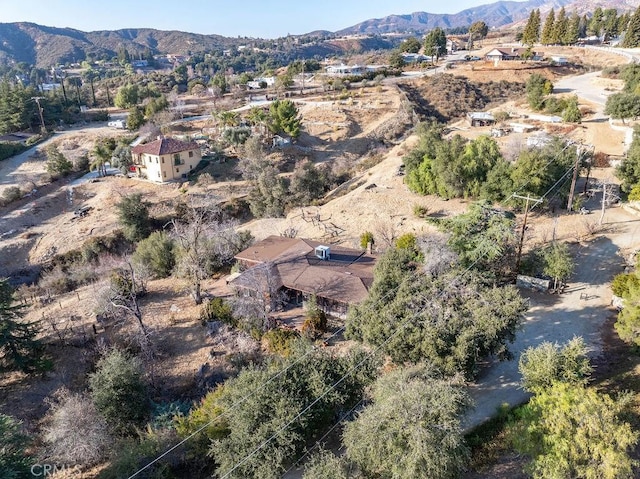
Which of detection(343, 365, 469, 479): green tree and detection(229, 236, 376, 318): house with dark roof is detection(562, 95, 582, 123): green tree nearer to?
detection(229, 236, 376, 318): house with dark roof

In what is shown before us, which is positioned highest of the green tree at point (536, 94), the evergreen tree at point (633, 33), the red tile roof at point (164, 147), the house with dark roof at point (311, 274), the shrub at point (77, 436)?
the evergreen tree at point (633, 33)

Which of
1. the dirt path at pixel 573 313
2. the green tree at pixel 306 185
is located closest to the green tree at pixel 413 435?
the dirt path at pixel 573 313

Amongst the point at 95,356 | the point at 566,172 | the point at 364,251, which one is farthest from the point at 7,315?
the point at 566,172

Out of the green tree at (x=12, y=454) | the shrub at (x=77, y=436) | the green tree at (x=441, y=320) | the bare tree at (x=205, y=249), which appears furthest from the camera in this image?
the bare tree at (x=205, y=249)

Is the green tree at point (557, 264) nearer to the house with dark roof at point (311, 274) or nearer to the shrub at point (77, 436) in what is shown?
the house with dark roof at point (311, 274)

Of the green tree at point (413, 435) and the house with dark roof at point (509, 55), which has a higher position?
the house with dark roof at point (509, 55)

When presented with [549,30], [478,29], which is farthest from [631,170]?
[478,29]

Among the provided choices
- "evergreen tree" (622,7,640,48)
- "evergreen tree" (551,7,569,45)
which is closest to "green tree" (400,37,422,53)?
"evergreen tree" (551,7,569,45)

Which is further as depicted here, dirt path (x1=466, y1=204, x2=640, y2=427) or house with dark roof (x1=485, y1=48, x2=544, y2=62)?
house with dark roof (x1=485, y1=48, x2=544, y2=62)
